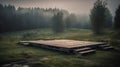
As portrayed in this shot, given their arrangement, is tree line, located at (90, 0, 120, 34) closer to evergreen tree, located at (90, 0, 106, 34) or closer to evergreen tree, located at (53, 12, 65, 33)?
evergreen tree, located at (90, 0, 106, 34)

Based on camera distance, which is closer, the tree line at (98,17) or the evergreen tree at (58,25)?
the tree line at (98,17)

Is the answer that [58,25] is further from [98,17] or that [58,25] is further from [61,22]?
[98,17]

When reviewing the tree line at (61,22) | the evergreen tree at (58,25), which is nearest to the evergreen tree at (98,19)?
the tree line at (61,22)

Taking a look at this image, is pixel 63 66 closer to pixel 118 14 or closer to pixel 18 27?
pixel 118 14

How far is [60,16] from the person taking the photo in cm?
8081

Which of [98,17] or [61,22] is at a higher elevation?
[98,17]

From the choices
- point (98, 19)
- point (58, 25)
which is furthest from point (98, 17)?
point (58, 25)

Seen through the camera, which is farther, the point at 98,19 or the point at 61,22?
the point at 61,22

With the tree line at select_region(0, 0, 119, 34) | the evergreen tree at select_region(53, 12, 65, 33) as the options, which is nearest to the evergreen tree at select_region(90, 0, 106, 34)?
the tree line at select_region(0, 0, 119, 34)

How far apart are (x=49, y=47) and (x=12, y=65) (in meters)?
6.55

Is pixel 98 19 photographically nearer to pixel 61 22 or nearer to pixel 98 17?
pixel 98 17

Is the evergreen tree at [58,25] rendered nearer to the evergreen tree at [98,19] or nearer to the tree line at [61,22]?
the tree line at [61,22]

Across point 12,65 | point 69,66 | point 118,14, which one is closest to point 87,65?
point 69,66

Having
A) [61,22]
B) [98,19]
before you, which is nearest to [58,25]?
[61,22]
